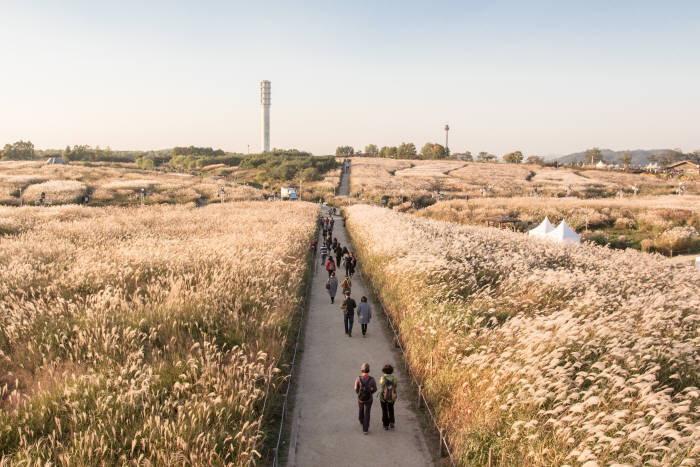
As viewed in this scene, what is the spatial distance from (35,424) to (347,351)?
6.96m

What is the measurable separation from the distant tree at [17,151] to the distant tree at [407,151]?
128 metres

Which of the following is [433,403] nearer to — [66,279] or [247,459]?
[247,459]

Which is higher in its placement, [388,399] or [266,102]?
[266,102]

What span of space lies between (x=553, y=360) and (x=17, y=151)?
160 meters

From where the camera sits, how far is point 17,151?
123m

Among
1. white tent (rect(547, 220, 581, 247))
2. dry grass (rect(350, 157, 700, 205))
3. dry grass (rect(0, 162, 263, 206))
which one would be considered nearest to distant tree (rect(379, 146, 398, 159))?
dry grass (rect(350, 157, 700, 205))

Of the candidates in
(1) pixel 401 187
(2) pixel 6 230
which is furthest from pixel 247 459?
(1) pixel 401 187

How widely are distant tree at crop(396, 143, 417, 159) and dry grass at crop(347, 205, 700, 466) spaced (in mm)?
153689

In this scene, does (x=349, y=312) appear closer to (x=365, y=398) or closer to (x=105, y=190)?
(x=365, y=398)

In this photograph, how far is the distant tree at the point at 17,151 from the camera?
402ft

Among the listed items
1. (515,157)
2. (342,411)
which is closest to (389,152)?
(515,157)

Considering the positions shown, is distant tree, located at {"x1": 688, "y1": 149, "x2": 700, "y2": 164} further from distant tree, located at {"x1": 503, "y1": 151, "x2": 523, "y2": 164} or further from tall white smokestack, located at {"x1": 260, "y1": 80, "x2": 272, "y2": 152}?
tall white smokestack, located at {"x1": 260, "y1": 80, "x2": 272, "y2": 152}

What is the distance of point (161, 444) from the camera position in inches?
207

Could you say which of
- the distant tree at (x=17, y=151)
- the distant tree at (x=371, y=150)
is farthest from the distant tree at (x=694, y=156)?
the distant tree at (x=17, y=151)
